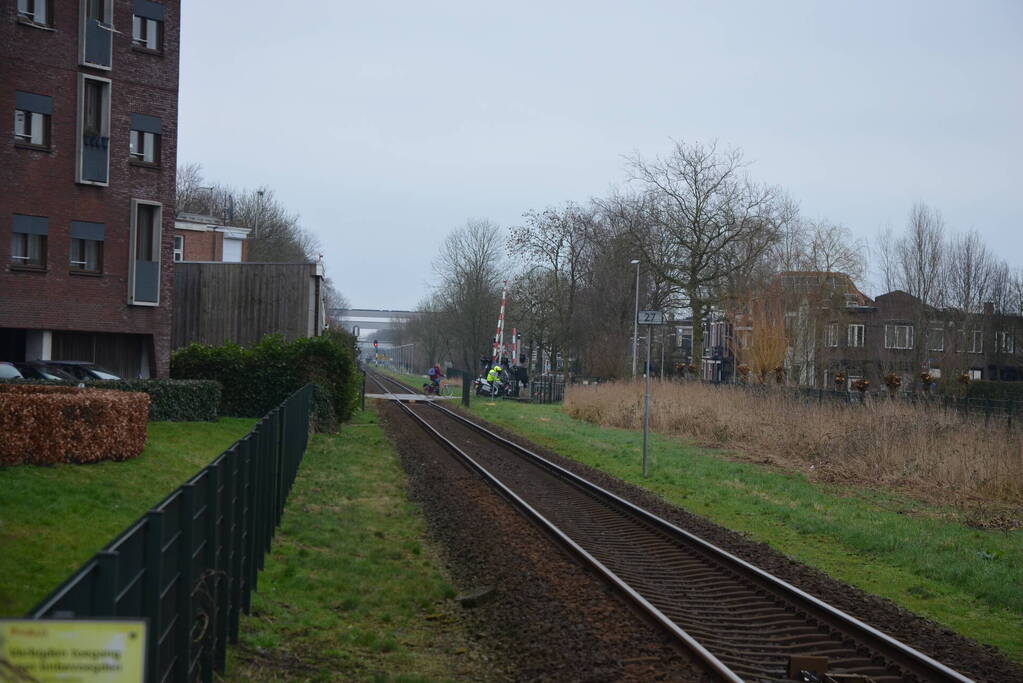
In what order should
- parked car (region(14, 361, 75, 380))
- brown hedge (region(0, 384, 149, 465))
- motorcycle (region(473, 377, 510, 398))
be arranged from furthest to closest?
motorcycle (region(473, 377, 510, 398)), parked car (region(14, 361, 75, 380)), brown hedge (region(0, 384, 149, 465))

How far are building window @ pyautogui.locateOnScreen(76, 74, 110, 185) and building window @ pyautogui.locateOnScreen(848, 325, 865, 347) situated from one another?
42.9 meters

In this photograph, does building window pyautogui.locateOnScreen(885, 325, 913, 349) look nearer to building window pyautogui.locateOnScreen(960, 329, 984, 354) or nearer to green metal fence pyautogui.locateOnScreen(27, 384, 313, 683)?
building window pyautogui.locateOnScreen(960, 329, 984, 354)

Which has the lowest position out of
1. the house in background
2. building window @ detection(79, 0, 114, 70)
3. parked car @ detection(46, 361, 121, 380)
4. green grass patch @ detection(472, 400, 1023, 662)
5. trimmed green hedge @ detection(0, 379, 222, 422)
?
green grass patch @ detection(472, 400, 1023, 662)

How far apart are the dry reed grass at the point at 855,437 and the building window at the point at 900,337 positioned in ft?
80.0

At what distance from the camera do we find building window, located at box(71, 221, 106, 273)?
89.9 ft

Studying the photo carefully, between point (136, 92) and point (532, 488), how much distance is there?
1813cm

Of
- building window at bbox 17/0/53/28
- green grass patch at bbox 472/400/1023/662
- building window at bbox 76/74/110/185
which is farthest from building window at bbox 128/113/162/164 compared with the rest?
green grass patch at bbox 472/400/1023/662

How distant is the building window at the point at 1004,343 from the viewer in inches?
2045

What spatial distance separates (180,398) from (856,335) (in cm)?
4779

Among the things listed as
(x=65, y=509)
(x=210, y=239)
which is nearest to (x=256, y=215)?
(x=210, y=239)

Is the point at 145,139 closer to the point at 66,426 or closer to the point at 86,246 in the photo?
the point at 86,246

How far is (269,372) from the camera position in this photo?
2689 centimetres

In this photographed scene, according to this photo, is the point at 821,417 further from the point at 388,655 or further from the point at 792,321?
the point at 792,321

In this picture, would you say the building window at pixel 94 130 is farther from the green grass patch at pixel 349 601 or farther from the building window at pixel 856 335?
the building window at pixel 856 335
